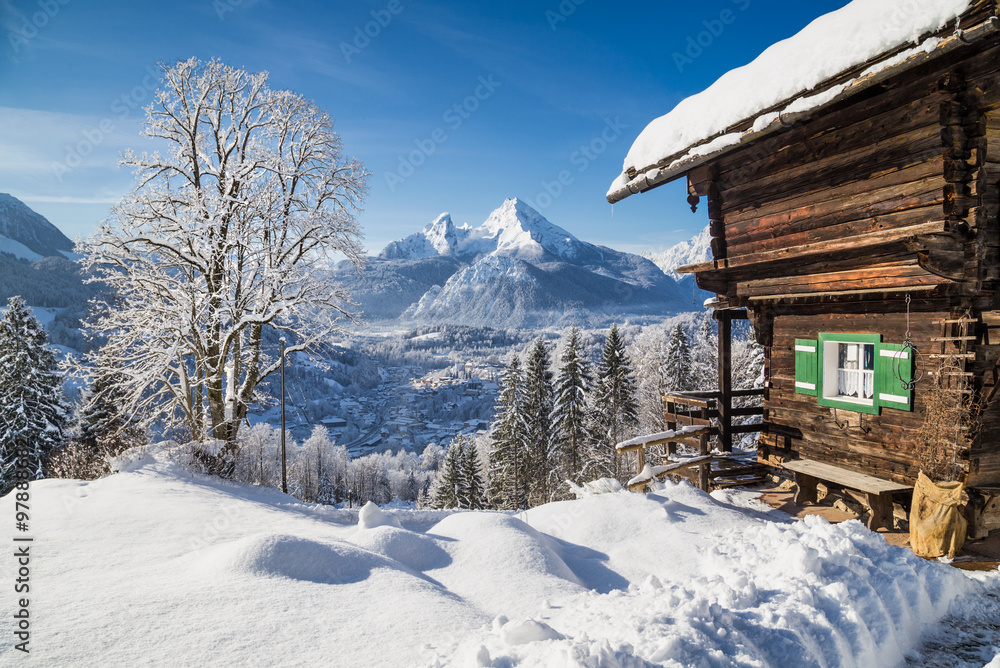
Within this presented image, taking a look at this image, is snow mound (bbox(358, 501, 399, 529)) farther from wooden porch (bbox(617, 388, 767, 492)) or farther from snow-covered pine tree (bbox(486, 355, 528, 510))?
snow-covered pine tree (bbox(486, 355, 528, 510))

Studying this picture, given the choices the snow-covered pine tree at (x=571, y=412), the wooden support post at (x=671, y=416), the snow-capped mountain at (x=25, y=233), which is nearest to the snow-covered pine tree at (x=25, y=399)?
the wooden support post at (x=671, y=416)

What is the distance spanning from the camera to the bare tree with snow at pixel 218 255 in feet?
41.7

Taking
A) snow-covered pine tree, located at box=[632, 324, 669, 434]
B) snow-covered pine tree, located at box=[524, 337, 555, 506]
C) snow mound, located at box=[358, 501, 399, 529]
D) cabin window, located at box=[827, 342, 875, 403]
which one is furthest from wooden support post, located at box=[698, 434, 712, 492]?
snow-covered pine tree, located at box=[632, 324, 669, 434]

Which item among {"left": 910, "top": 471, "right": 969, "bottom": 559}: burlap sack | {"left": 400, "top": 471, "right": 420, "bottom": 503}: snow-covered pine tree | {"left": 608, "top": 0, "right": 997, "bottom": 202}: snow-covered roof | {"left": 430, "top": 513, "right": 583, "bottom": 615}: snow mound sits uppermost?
{"left": 608, "top": 0, "right": 997, "bottom": 202}: snow-covered roof

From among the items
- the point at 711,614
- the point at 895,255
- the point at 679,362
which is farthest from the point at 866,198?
the point at 679,362

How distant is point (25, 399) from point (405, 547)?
72.8 ft

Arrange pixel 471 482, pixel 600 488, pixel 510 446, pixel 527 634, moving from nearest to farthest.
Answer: pixel 527 634, pixel 600 488, pixel 510 446, pixel 471 482

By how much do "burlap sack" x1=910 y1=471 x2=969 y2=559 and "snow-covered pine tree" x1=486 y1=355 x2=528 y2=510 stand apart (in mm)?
23892

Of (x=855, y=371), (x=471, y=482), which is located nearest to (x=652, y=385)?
(x=471, y=482)

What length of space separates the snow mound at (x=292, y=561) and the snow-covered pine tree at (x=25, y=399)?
64.4ft

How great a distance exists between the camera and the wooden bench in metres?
7.00

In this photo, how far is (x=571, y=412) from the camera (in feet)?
95.6

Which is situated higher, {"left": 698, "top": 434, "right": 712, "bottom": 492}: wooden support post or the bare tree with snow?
the bare tree with snow

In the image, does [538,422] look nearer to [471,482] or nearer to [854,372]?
[471,482]
